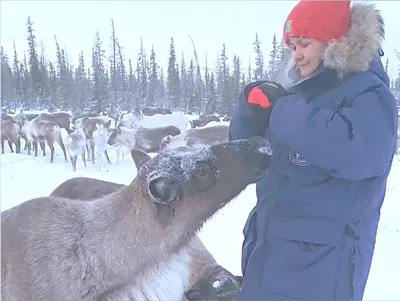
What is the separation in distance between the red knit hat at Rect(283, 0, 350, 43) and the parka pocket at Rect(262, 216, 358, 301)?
929mm

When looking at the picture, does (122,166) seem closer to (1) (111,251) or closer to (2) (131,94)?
(1) (111,251)

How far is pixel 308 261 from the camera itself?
2096 mm

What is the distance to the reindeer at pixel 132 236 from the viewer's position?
2.46 m

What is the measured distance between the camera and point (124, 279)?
2578 millimetres

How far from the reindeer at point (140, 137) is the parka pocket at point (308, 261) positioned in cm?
1658

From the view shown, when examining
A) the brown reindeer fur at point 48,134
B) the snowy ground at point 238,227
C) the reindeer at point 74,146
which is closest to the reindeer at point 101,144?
the reindeer at point 74,146

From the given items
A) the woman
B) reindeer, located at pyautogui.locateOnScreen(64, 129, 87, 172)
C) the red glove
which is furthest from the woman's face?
reindeer, located at pyautogui.locateOnScreen(64, 129, 87, 172)

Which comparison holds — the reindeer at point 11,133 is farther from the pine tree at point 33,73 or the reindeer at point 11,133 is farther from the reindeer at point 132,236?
the pine tree at point 33,73

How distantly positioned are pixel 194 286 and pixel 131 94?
58919 mm

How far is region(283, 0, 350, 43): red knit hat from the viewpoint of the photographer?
6.89 feet

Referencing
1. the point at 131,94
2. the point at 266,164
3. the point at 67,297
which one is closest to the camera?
the point at 266,164

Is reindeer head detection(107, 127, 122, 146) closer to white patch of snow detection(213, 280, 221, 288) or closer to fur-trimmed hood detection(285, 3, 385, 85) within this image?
white patch of snow detection(213, 280, 221, 288)

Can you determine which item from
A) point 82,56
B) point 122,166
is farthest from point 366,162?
point 82,56

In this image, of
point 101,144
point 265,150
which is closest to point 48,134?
point 101,144
